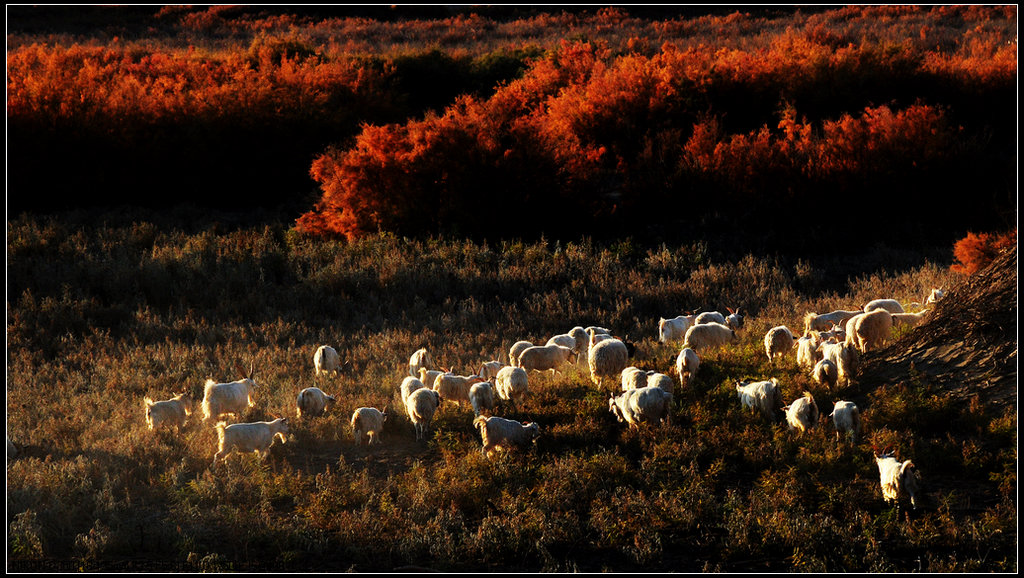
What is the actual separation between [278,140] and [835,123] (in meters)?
14.3

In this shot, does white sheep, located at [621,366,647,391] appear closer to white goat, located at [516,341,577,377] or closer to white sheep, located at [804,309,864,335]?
white goat, located at [516,341,577,377]

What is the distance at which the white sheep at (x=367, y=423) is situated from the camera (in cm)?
823

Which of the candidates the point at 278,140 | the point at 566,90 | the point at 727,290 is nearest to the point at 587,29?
the point at 566,90

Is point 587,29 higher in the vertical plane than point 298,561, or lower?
higher

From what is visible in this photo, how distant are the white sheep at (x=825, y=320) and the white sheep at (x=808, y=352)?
155 cm

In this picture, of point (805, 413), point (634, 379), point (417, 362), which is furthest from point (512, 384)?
point (805, 413)

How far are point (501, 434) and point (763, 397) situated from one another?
7.59ft

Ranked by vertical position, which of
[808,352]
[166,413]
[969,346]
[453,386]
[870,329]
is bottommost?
[166,413]

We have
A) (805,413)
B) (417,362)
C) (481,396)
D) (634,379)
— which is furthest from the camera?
(417,362)

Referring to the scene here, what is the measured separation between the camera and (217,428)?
8258 millimetres

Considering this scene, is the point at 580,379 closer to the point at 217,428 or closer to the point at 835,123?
the point at 217,428

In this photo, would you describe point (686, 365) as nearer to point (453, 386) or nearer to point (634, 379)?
point (634, 379)

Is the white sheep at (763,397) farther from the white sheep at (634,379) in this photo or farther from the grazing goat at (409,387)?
the grazing goat at (409,387)

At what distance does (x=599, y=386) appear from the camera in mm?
9031
